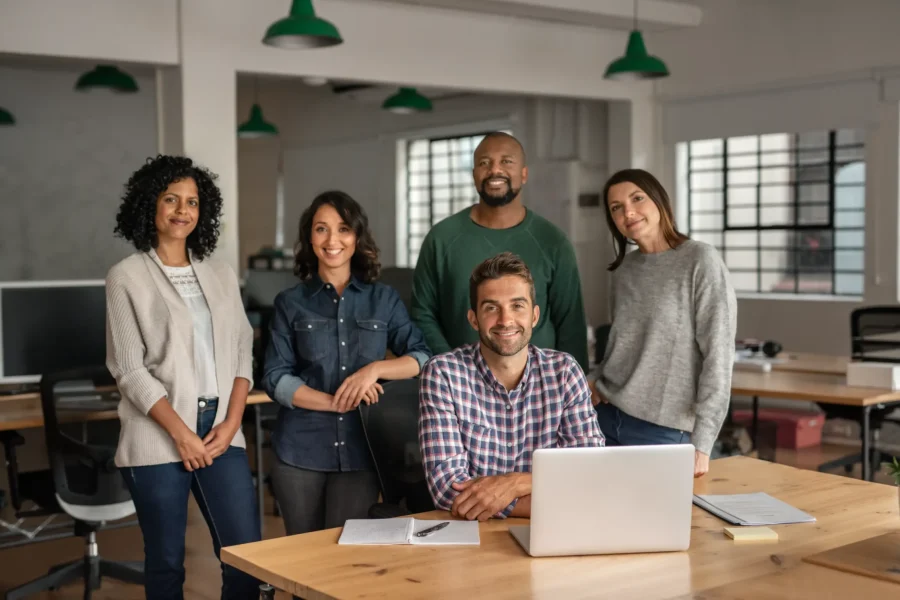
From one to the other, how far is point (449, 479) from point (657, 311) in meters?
0.87

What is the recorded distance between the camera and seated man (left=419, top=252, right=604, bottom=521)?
2430 millimetres

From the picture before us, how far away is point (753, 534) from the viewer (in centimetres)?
215

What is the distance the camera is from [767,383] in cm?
469

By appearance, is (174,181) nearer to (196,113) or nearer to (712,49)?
(196,113)

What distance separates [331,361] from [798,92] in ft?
18.2

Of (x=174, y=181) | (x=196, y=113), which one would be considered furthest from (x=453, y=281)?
(x=196, y=113)

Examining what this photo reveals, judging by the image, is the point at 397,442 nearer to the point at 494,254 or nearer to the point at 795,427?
the point at 494,254

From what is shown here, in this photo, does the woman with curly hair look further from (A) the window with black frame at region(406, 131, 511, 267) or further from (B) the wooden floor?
(A) the window with black frame at region(406, 131, 511, 267)

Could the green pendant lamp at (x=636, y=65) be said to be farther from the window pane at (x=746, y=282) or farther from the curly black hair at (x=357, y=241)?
the curly black hair at (x=357, y=241)

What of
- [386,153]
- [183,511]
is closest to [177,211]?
[183,511]

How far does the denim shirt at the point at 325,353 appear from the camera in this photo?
286 cm

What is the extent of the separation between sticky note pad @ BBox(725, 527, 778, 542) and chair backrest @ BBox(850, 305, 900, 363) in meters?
3.34

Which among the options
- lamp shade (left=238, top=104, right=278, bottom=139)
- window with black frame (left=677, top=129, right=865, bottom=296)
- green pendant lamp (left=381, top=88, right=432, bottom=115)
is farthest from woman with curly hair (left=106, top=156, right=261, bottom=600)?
lamp shade (left=238, top=104, right=278, bottom=139)

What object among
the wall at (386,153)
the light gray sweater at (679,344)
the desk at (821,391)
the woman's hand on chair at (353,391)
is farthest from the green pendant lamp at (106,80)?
the light gray sweater at (679,344)
